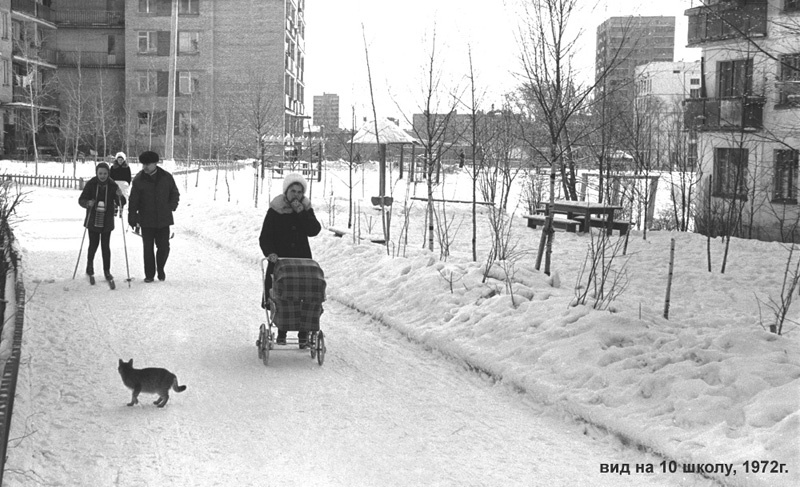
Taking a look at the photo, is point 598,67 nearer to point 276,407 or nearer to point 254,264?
point 254,264

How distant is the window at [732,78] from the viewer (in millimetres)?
28688

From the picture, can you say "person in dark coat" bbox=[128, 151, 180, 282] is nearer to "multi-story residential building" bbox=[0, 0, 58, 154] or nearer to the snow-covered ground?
the snow-covered ground

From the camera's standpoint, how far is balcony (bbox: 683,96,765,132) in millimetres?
27183

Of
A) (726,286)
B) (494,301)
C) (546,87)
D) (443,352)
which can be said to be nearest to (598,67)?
(546,87)

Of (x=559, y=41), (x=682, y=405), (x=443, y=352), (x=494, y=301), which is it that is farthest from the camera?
(x=559, y=41)

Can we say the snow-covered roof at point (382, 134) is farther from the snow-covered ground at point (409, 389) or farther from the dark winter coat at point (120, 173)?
the snow-covered ground at point (409, 389)

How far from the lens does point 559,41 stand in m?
13.7

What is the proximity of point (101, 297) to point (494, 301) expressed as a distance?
209 inches

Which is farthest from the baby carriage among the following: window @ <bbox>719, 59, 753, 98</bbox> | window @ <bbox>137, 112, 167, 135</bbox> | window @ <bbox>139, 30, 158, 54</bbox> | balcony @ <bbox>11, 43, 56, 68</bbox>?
window @ <bbox>139, 30, 158, 54</bbox>

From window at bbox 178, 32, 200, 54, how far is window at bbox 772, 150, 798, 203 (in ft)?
163

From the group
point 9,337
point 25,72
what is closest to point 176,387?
point 9,337

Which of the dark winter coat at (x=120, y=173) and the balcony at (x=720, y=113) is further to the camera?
the balcony at (x=720, y=113)

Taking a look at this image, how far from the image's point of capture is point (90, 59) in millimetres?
68688

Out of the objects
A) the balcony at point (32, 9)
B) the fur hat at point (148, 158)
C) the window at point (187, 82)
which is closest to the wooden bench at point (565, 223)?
the fur hat at point (148, 158)
